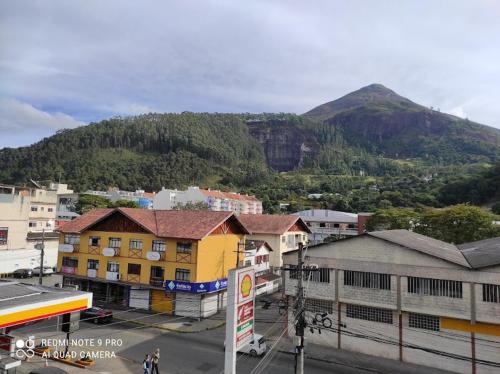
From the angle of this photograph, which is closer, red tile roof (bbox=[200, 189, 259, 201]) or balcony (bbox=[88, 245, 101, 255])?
balcony (bbox=[88, 245, 101, 255])

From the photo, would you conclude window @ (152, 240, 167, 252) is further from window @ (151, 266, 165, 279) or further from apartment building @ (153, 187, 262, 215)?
apartment building @ (153, 187, 262, 215)

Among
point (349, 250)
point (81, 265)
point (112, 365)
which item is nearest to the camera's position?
point (112, 365)

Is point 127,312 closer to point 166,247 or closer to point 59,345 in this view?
point 166,247

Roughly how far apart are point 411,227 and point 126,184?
487ft

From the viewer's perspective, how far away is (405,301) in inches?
1003

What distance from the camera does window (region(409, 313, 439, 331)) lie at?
2478cm

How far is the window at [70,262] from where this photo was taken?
135 feet

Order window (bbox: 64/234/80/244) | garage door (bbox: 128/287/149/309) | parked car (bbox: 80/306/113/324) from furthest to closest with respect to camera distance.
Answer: window (bbox: 64/234/80/244) → garage door (bbox: 128/287/149/309) → parked car (bbox: 80/306/113/324)

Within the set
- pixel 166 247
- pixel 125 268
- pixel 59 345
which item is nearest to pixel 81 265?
pixel 125 268

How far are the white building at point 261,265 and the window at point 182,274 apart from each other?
8.62 metres

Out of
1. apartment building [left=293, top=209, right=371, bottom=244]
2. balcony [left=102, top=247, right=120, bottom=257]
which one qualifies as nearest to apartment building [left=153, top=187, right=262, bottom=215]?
apartment building [left=293, top=209, right=371, bottom=244]

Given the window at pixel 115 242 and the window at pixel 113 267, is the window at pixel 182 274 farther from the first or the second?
the window at pixel 115 242

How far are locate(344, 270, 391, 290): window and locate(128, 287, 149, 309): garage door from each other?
19.6 meters

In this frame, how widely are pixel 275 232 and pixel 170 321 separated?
22616mm
